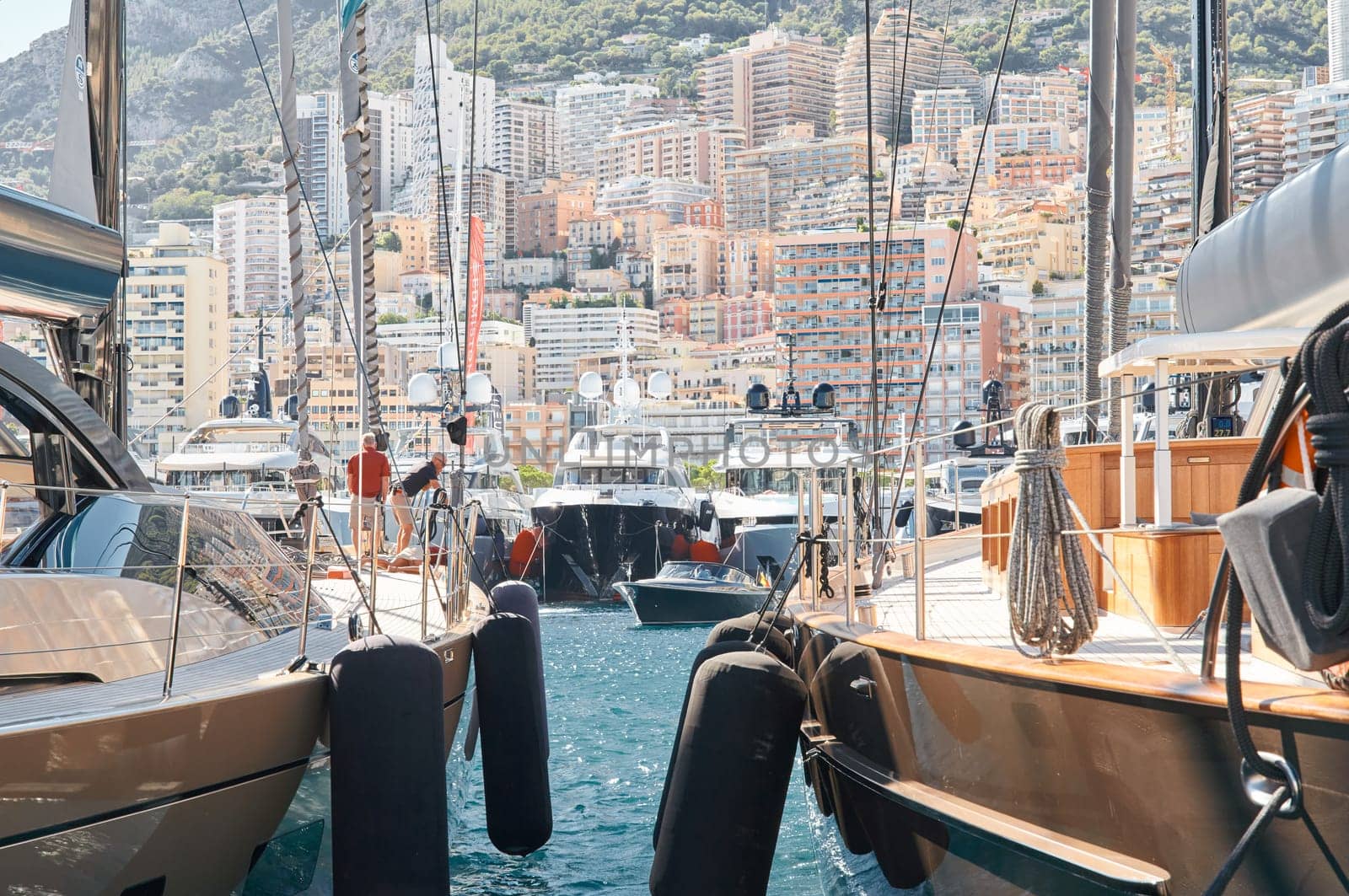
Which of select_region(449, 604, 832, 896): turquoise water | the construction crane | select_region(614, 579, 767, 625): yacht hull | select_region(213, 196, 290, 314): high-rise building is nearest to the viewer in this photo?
select_region(449, 604, 832, 896): turquoise water

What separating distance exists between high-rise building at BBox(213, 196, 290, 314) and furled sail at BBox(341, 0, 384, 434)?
9506 centimetres

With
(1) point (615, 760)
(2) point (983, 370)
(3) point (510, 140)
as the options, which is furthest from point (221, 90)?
(1) point (615, 760)

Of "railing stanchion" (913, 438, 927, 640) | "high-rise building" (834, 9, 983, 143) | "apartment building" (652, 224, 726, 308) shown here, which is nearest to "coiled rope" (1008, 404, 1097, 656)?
"railing stanchion" (913, 438, 927, 640)

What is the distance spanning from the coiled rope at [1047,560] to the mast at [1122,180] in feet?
15.6

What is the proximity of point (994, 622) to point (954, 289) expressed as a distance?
267ft

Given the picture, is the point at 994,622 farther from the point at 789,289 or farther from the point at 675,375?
the point at 675,375

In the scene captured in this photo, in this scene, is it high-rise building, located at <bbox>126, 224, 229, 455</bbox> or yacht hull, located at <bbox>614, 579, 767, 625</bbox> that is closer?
yacht hull, located at <bbox>614, 579, 767, 625</bbox>

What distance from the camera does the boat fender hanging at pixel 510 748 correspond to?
6.47 m

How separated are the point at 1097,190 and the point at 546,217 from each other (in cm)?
12564

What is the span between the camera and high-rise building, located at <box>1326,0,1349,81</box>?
1140 cm

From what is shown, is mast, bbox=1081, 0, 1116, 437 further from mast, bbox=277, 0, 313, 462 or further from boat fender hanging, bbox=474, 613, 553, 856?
mast, bbox=277, 0, 313, 462

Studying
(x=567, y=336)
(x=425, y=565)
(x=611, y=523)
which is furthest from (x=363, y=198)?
(x=567, y=336)

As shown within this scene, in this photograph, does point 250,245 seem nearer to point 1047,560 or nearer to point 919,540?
point 919,540

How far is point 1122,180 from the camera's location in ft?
31.1
